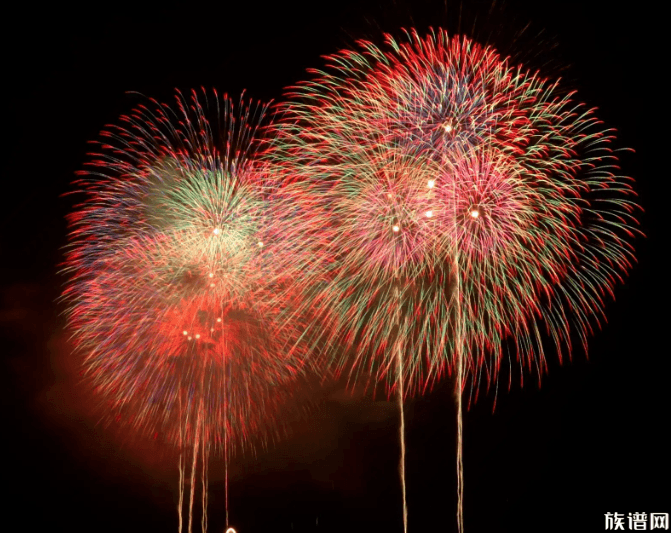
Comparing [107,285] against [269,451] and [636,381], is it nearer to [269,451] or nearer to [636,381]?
[269,451]

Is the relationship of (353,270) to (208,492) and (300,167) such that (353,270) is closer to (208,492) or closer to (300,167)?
(300,167)

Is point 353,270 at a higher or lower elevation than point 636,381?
higher

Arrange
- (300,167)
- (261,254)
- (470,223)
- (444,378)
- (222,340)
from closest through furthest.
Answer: (470,223)
(300,167)
(261,254)
(222,340)
(444,378)

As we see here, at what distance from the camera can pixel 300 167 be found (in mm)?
9484

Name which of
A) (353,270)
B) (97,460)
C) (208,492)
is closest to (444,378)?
(208,492)

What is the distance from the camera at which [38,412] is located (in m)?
18.5

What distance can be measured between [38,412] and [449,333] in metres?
13.7

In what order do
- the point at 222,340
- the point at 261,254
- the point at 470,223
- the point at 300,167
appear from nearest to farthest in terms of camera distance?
the point at 470,223
the point at 300,167
the point at 261,254
the point at 222,340

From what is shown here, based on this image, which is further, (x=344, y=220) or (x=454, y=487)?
(x=454, y=487)

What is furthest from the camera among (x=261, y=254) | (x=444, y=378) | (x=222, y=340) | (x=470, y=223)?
(x=444, y=378)

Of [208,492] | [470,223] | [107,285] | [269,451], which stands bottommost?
[208,492]

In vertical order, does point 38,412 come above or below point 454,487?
above

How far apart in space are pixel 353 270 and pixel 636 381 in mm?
12011

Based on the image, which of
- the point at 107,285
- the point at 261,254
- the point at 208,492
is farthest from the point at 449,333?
the point at 208,492
